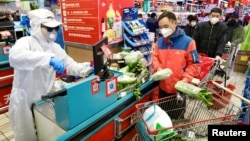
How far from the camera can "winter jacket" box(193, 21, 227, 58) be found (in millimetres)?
3639

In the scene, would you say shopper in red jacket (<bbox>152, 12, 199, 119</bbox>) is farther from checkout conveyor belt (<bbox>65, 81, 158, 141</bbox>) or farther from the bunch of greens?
checkout conveyor belt (<bbox>65, 81, 158, 141</bbox>)

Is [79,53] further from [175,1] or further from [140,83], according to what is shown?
[175,1]

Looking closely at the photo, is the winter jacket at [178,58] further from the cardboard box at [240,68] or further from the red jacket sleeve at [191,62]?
the cardboard box at [240,68]

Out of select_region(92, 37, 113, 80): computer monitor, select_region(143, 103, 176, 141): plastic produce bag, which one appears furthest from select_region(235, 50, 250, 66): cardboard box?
select_region(92, 37, 113, 80): computer monitor

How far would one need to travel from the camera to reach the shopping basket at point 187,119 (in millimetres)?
1484

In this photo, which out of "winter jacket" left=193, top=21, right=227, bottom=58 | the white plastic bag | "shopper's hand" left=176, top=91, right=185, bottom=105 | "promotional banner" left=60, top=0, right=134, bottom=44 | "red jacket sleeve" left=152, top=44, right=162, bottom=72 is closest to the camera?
the white plastic bag

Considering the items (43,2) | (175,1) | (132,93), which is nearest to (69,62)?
(132,93)

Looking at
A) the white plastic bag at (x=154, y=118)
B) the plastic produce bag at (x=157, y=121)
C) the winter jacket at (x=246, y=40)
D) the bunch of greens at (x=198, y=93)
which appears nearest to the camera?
the plastic produce bag at (x=157, y=121)

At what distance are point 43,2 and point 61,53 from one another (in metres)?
4.75

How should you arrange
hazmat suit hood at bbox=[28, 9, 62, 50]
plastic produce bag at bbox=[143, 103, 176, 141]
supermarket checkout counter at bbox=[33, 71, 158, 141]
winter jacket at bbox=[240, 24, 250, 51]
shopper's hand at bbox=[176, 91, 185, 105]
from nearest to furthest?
supermarket checkout counter at bbox=[33, 71, 158, 141], plastic produce bag at bbox=[143, 103, 176, 141], shopper's hand at bbox=[176, 91, 185, 105], hazmat suit hood at bbox=[28, 9, 62, 50], winter jacket at bbox=[240, 24, 250, 51]

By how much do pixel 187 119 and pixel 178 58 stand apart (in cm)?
63

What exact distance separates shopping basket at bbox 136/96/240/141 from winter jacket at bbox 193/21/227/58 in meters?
1.82

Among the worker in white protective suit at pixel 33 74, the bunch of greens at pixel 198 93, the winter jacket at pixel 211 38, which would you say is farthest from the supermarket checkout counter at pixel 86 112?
the winter jacket at pixel 211 38

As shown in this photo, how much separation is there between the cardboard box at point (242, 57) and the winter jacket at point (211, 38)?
2753mm
